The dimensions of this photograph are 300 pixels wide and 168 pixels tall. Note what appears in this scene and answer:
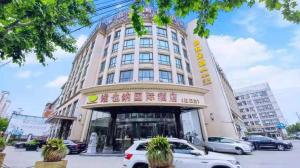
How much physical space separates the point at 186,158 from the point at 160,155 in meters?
1.64

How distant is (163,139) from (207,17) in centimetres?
363

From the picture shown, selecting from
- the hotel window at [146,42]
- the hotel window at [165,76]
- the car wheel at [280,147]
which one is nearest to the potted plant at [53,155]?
the hotel window at [165,76]

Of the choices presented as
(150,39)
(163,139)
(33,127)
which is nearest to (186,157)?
(163,139)

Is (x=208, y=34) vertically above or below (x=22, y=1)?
below

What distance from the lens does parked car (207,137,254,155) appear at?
15375 mm

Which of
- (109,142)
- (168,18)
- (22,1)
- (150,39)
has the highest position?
(150,39)

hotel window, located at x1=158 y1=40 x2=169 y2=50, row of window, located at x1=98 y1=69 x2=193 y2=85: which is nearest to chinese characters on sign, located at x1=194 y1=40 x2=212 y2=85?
row of window, located at x1=98 y1=69 x2=193 y2=85

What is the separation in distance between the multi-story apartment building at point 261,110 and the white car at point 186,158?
79072 mm

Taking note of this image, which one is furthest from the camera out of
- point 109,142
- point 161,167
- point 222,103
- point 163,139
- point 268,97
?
point 268,97

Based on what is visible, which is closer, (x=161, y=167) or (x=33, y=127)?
(x=161, y=167)

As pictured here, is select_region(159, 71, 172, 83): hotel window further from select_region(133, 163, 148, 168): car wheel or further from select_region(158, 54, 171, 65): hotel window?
select_region(133, 163, 148, 168): car wheel

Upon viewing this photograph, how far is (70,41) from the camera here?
8.65 metres

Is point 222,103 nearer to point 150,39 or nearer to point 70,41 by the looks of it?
point 150,39

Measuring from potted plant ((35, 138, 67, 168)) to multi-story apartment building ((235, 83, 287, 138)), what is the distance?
3230 inches
